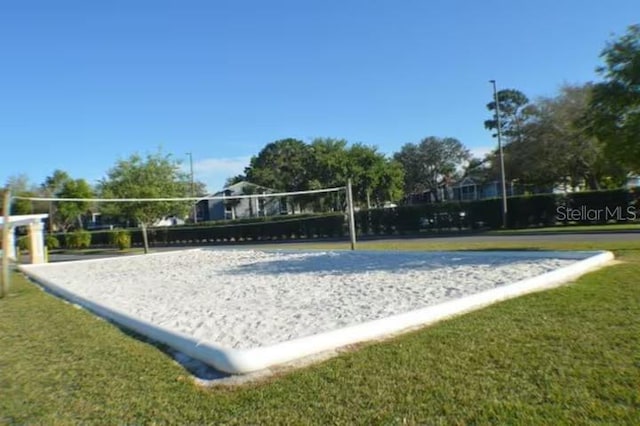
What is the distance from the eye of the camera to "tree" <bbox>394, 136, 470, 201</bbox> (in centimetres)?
8419

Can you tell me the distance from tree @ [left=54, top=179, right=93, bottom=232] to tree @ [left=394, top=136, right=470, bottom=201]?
48.2 m

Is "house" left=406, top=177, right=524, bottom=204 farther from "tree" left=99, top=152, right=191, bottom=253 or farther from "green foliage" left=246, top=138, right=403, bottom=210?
"tree" left=99, top=152, right=191, bottom=253

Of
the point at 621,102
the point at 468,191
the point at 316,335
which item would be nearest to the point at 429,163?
the point at 468,191

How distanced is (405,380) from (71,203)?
6062 cm

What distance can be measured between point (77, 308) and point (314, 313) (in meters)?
5.19

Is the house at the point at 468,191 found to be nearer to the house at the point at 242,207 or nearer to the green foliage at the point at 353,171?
the green foliage at the point at 353,171

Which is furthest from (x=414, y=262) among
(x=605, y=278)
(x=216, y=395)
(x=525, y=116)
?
(x=525, y=116)

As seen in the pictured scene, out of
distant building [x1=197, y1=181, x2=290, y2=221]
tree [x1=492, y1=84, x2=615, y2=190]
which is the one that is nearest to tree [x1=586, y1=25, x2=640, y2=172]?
tree [x1=492, y1=84, x2=615, y2=190]

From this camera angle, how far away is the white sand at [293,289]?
6.74m

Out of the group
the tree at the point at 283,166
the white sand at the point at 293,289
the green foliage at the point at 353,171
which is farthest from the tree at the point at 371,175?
the white sand at the point at 293,289

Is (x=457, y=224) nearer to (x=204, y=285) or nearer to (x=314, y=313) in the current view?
(x=204, y=285)

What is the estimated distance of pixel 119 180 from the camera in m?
29.9

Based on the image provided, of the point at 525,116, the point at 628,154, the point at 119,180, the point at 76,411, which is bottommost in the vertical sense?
the point at 76,411

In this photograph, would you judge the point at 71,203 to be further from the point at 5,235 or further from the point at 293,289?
the point at 293,289
